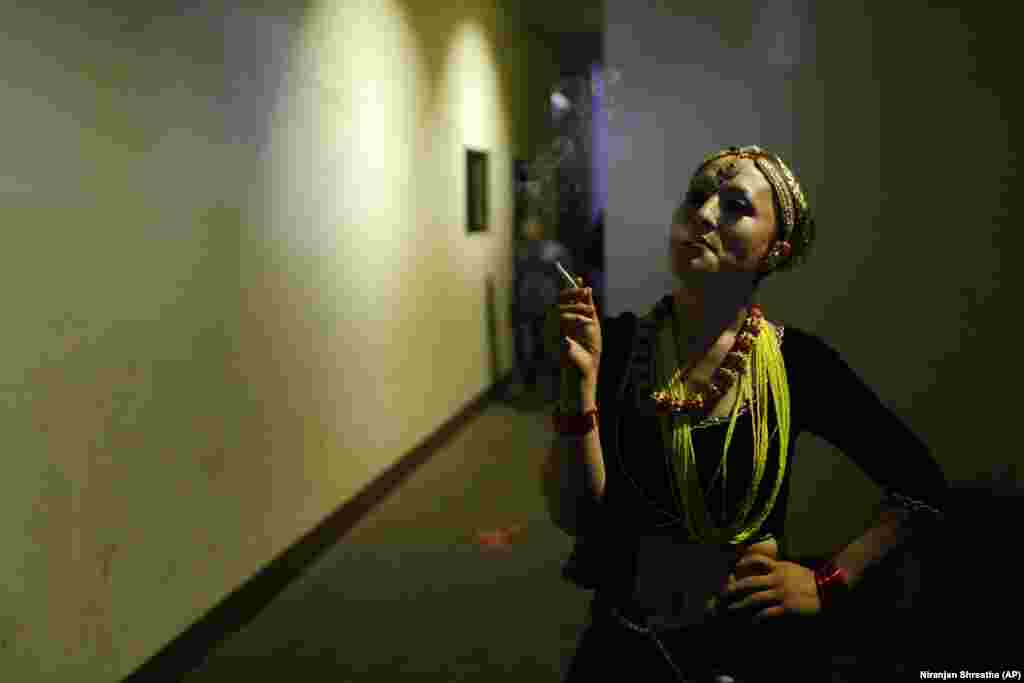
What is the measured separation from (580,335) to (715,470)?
226 millimetres

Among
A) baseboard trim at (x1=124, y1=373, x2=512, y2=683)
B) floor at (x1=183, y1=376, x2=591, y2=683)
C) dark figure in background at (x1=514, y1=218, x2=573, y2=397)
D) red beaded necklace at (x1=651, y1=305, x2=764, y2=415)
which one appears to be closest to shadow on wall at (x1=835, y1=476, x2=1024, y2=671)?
floor at (x1=183, y1=376, x2=591, y2=683)

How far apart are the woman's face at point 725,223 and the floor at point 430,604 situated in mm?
2000

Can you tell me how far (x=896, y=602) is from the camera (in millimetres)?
2471

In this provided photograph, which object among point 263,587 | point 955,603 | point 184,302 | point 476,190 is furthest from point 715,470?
point 476,190

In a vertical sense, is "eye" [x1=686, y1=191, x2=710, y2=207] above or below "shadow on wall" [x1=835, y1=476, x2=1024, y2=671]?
above

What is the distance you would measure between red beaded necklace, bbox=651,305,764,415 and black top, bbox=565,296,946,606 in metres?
0.02

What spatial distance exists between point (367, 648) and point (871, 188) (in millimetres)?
2008

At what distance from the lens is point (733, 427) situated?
1.13 metres

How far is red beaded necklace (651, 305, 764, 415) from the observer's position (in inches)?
44.3

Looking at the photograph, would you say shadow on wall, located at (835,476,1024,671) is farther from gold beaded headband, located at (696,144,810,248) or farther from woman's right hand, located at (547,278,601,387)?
woman's right hand, located at (547,278,601,387)

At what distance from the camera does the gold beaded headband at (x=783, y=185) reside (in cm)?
117

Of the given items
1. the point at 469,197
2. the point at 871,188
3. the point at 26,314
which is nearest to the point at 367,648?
the point at 26,314

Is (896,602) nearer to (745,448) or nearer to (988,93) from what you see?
(988,93)

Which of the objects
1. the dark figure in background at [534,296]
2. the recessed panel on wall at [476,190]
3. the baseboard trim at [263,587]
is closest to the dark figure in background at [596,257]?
the dark figure in background at [534,296]
